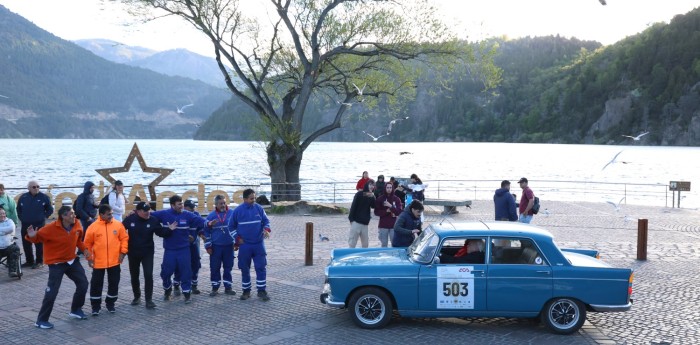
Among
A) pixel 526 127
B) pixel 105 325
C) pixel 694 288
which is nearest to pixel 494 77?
pixel 694 288

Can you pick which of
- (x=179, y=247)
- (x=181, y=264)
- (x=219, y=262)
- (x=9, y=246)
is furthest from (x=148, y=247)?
(x=9, y=246)

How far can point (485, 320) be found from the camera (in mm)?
8836

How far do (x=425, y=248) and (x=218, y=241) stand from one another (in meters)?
3.72

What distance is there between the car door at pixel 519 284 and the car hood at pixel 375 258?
1.24 metres

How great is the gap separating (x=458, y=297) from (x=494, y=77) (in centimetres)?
2142

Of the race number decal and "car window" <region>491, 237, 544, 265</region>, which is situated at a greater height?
"car window" <region>491, 237, 544, 265</region>

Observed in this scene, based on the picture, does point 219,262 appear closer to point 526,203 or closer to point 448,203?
point 526,203

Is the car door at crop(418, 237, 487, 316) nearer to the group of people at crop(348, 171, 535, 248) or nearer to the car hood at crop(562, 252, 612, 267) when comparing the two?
the car hood at crop(562, 252, 612, 267)

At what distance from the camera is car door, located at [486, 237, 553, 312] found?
806 centimetres

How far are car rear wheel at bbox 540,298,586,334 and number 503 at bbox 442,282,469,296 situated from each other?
112 cm

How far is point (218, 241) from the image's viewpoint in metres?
10.2

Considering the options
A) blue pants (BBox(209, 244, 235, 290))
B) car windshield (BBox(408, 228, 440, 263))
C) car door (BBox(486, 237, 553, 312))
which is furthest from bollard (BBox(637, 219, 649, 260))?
blue pants (BBox(209, 244, 235, 290))

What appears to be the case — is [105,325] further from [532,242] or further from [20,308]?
[532,242]

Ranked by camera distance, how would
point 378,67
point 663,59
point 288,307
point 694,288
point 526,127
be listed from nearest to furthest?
point 288,307 < point 694,288 < point 378,67 < point 663,59 < point 526,127
